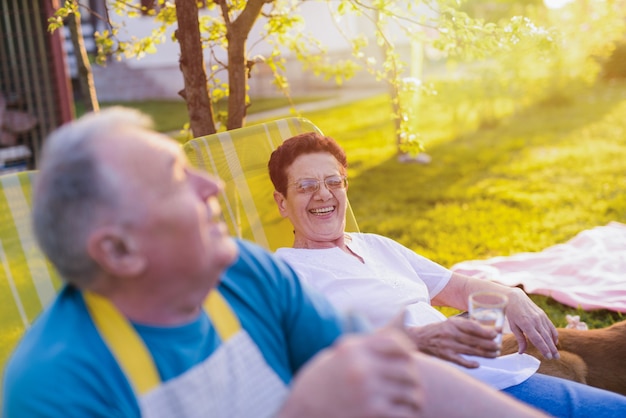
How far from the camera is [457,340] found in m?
1.98

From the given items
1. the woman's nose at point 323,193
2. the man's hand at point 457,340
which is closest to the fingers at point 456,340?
the man's hand at point 457,340

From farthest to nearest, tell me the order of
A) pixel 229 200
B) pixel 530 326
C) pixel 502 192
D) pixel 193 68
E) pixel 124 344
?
pixel 502 192 → pixel 193 68 → pixel 229 200 → pixel 530 326 → pixel 124 344

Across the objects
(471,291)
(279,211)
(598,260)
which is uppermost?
(279,211)

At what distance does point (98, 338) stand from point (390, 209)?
15.7ft

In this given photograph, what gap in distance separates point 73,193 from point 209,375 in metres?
0.49

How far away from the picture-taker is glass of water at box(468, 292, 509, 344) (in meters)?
1.86

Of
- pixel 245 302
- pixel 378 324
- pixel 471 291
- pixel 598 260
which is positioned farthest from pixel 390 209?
pixel 378 324

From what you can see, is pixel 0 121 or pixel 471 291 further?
pixel 0 121

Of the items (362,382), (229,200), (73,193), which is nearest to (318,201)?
(229,200)

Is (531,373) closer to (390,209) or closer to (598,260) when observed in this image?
(598,260)

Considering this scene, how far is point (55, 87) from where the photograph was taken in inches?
326

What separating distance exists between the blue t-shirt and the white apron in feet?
0.05

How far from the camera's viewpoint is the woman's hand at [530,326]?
2.39 meters

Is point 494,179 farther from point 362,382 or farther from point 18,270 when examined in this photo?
point 362,382
